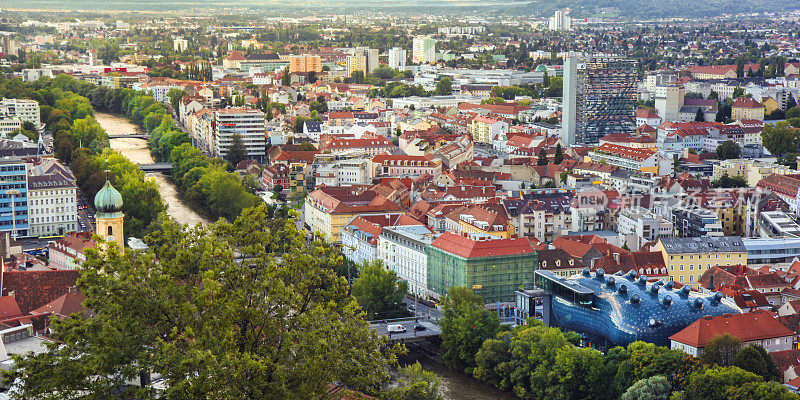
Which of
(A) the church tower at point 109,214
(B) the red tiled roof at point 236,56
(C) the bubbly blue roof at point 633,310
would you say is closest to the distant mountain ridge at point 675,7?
(B) the red tiled roof at point 236,56

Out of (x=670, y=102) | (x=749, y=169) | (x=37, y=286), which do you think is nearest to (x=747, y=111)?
(x=670, y=102)

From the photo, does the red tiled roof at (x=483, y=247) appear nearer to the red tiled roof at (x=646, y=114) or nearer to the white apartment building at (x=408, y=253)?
the white apartment building at (x=408, y=253)

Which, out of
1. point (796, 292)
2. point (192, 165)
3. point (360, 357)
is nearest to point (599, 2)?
Answer: point (192, 165)

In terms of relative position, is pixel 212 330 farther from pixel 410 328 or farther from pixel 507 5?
pixel 507 5

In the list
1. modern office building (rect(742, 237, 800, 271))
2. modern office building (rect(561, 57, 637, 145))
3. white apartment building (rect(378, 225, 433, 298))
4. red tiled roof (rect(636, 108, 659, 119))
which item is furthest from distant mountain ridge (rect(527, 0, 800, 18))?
white apartment building (rect(378, 225, 433, 298))

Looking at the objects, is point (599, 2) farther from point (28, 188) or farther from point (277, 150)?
point (28, 188)

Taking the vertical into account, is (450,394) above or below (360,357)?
below
